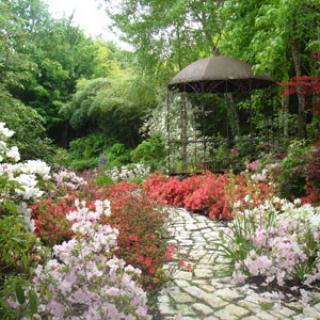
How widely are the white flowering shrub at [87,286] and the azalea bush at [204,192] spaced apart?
2701 mm

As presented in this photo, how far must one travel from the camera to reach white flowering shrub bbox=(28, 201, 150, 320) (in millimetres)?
2430

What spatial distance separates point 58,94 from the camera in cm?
1922

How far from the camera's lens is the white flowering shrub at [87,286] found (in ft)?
7.97

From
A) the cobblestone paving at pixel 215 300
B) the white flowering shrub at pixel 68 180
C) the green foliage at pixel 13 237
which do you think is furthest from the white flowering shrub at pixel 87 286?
the white flowering shrub at pixel 68 180

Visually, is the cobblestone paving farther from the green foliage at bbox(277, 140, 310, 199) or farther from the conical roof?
the conical roof

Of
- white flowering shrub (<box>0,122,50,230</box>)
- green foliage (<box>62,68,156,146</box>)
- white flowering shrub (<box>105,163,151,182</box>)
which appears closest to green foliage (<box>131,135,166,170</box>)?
white flowering shrub (<box>105,163,151,182</box>)

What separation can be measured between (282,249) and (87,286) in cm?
175

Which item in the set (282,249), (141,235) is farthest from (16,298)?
(282,249)

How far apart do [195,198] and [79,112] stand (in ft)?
37.4

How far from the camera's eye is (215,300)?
332cm

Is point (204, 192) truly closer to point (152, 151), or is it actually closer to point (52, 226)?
point (52, 226)

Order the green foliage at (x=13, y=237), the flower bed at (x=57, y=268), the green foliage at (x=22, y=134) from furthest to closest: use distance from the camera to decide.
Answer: the green foliage at (x=22, y=134), the flower bed at (x=57, y=268), the green foliage at (x=13, y=237)

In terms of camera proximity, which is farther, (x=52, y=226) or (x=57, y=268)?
(x=52, y=226)

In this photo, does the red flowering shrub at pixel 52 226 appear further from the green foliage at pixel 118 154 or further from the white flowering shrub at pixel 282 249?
the green foliage at pixel 118 154
